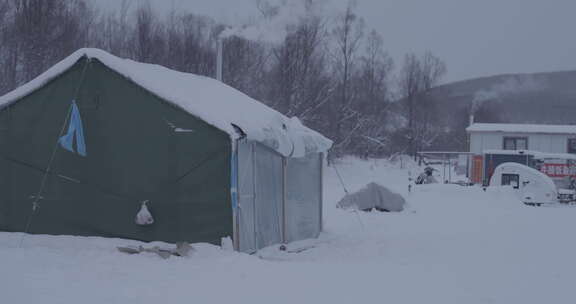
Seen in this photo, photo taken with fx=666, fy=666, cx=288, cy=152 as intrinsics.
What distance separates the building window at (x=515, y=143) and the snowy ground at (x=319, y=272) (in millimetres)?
24068

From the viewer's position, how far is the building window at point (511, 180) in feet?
85.9

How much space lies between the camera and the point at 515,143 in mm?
37906

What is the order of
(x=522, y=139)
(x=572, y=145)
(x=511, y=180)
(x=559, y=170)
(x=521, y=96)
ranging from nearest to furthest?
(x=511, y=180) < (x=559, y=170) < (x=522, y=139) < (x=572, y=145) < (x=521, y=96)

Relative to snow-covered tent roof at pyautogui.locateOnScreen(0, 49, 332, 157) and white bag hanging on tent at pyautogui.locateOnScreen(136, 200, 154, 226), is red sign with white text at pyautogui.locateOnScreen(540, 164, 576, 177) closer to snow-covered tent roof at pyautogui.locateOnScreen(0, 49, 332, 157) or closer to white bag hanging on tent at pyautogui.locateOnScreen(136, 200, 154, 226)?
snow-covered tent roof at pyautogui.locateOnScreen(0, 49, 332, 157)

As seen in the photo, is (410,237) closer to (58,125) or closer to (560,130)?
(58,125)

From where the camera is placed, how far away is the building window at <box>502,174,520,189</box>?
2619 cm

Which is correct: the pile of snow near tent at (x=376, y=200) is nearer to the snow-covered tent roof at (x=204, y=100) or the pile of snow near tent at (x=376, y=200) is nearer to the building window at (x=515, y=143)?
the snow-covered tent roof at (x=204, y=100)

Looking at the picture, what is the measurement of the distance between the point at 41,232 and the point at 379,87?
4882 centimetres

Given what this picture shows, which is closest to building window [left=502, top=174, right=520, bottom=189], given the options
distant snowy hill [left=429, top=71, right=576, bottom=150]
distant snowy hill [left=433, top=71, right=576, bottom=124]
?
distant snowy hill [left=429, top=71, right=576, bottom=150]

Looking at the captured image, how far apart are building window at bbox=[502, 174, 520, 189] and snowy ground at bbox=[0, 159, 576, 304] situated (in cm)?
1171

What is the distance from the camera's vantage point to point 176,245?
32.3 ft

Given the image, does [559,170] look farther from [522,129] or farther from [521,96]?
[521,96]

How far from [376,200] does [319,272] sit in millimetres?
11618

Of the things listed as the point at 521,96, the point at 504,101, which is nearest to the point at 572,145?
the point at 504,101
